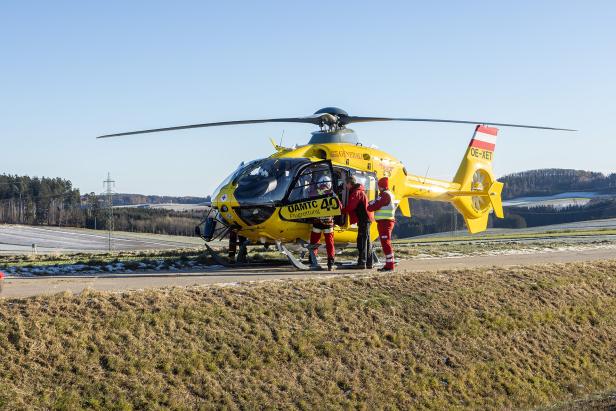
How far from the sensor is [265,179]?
57.1ft

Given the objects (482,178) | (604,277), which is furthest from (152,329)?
(482,178)

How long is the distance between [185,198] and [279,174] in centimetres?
12893

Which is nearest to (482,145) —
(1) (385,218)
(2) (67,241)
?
(1) (385,218)

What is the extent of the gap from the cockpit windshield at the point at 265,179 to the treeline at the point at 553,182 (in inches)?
5640

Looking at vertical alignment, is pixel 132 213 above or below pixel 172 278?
above

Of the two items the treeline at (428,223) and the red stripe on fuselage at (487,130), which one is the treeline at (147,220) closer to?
the treeline at (428,223)

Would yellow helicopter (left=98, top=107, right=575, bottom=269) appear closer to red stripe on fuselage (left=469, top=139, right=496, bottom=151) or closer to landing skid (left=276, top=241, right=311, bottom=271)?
landing skid (left=276, top=241, right=311, bottom=271)

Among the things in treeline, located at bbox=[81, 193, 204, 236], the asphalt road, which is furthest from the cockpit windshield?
treeline, located at bbox=[81, 193, 204, 236]

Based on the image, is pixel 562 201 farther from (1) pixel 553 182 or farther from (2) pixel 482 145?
(2) pixel 482 145

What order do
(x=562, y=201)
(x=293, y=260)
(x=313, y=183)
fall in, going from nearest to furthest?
1. (x=293, y=260)
2. (x=313, y=183)
3. (x=562, y=201)

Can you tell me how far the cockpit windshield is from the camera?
17.2 m

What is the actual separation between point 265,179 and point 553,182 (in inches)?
6601

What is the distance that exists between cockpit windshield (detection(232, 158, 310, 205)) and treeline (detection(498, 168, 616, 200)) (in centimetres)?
14324

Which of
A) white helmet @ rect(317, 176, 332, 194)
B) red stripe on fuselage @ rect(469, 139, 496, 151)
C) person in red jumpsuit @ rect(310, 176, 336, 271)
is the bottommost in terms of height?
person in red jumpsuit @ rect(310, 176, 336, 271)
